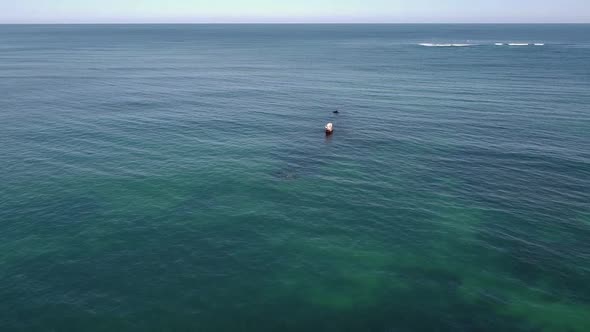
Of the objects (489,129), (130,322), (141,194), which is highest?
(489,129)

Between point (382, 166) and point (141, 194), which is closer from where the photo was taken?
point (141, 194)

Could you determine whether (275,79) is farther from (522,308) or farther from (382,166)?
(522,308)

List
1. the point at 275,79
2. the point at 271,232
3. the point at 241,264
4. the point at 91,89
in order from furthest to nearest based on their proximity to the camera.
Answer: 1. the point at 275,79
2. the point at 91,89
3. the point at 271,232
4. the point at 241,264

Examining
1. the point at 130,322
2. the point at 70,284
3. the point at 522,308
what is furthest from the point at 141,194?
the point at 522,308

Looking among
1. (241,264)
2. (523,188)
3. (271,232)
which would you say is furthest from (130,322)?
(523,188)

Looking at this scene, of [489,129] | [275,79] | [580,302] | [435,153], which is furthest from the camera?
[275,79]

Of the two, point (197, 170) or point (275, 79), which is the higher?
point (275, 79)

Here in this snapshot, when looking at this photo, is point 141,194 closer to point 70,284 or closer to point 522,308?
point 70,284
